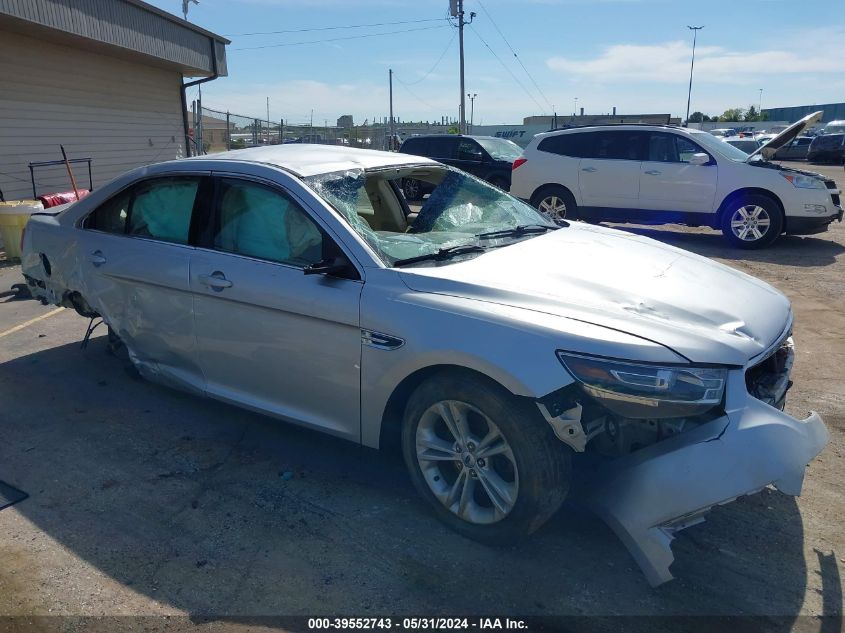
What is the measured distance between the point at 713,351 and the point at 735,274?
1279 millimetres

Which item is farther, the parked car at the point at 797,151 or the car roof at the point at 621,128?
the parked car at the point at 797,151

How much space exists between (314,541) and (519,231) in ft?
6.97

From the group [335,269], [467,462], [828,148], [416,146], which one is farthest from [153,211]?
[828,148]

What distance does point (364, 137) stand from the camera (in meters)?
32.0

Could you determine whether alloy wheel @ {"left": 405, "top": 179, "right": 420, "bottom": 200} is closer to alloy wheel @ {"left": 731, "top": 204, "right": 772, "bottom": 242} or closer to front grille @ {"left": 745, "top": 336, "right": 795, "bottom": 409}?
front grille @ {"left": 745, "top": 336, "right": 795, "bottom": 409}

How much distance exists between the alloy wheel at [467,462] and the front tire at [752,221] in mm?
8620

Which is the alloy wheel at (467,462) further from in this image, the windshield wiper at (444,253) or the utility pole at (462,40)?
the utility pole at (462,40)

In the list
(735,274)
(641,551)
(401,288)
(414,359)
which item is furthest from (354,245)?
(735,274)

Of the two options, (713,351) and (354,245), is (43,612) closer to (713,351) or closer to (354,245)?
(354,245)

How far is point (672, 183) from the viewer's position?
34.3ft

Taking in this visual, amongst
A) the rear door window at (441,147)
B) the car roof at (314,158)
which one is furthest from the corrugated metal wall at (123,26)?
the car roof at (314,158)

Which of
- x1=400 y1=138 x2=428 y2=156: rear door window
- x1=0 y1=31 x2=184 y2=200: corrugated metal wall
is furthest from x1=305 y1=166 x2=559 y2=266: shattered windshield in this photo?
x1=400 y1=138 x2=428 y2=156: rear door window

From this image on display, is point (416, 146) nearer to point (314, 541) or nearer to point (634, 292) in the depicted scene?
point (634, 292)

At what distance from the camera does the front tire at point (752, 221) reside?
32.3ft
